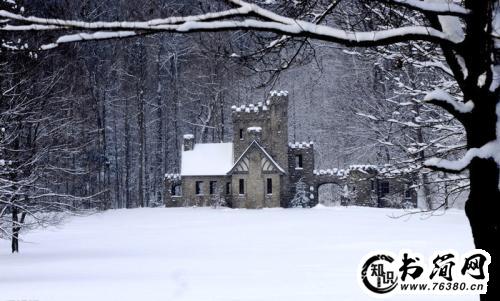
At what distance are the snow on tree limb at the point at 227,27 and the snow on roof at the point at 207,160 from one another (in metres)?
37.4

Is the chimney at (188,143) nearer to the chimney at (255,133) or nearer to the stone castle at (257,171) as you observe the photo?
the stone castle at (257,171)

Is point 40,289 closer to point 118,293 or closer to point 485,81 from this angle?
point 118,293

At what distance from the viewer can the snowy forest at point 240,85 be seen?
4109mm

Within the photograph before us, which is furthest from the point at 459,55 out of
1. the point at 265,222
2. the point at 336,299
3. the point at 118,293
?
the point at 265,222

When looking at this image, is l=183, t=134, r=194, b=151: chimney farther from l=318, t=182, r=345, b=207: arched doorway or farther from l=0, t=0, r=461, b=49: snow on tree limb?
l=0, t=0, r=461, b=49: snow on tree limb

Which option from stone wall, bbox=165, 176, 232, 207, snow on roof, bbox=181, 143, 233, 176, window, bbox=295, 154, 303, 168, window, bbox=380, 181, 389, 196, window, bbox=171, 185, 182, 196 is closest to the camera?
window, bbox=380, 181, 389, 196

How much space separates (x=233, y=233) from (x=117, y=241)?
15.2 feet

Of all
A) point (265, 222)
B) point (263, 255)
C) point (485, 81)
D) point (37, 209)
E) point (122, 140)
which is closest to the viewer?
point (485, 81)

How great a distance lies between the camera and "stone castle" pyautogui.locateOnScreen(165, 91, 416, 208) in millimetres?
40438

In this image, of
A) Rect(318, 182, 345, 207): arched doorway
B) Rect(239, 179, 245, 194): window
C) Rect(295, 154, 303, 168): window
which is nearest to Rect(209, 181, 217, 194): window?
Rect(239, 179, 245, 194): window

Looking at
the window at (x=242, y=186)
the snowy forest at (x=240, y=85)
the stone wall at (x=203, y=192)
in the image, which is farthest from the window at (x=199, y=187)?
the snowy forest at (x=240, y=85)

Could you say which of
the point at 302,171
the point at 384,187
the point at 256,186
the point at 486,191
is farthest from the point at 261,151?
the point at 486,191

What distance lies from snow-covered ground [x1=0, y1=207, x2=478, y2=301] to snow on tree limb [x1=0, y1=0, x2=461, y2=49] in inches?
200

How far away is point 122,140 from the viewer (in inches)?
2143
